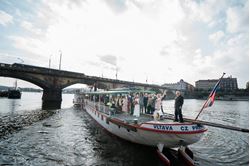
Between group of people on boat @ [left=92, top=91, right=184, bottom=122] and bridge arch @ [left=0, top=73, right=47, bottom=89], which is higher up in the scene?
bridge arch @ [left=0, top=73, right=47, bottom=89]

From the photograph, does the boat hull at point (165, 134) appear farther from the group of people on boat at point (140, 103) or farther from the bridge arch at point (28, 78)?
the bridge arch at point (28, 78)

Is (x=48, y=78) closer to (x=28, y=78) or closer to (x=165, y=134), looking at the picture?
(x=28, y=78)

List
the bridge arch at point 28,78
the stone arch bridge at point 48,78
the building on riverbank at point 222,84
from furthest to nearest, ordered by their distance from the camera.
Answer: the building on riverbank at point 222,84
the bridge arch at point 28,78
the stone arch bridge at point 48,78

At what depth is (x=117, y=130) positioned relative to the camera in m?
11.2

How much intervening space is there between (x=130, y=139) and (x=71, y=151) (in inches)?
145

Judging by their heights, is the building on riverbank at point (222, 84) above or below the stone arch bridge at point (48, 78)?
above

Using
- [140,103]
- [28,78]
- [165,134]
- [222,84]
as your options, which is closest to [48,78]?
[28,78]

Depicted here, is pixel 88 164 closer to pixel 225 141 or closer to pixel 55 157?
pixel 55 157

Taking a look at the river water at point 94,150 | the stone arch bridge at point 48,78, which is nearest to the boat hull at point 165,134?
the river water at point 94,150

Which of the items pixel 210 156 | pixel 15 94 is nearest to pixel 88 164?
pixel 210 156

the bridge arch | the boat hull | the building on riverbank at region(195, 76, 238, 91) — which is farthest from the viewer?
the building on riverbank at region(195, 76, 238, 91)

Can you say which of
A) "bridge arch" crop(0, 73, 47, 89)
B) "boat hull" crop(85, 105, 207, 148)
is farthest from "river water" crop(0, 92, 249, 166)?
"bridge arch" crop(0, 73, 47, 89)

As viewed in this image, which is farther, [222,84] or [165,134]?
[222,84]

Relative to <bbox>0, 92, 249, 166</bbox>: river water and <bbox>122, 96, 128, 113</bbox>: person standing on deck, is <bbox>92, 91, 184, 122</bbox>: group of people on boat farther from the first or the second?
<bbox>0, 92, 249, 166</bbox>: river water
